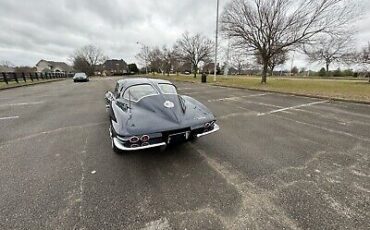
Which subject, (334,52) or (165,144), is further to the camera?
(334,52)

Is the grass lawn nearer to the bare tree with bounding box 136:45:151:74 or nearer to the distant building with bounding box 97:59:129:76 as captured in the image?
the bare tree with bounding box 136:45:151:74

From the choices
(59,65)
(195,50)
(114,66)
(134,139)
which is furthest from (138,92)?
(59,65)

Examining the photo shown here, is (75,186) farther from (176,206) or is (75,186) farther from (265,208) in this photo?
(265,208)

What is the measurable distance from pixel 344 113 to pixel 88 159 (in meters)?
8.98

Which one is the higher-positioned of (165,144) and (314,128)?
(165,144)

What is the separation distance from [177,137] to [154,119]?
0.48 metres

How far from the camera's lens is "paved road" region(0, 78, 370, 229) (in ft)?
7.34

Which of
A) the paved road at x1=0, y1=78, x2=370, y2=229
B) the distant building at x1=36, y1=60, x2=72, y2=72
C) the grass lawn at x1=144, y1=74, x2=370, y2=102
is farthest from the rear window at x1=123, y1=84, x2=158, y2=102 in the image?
the distant building at x1=36, y1=60, x2=72, y2=72

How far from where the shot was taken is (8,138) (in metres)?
4.76

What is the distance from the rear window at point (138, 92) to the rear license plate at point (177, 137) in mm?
1220

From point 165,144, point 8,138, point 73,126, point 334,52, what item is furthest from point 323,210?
point 334,52

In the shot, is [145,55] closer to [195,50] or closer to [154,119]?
[195,50]

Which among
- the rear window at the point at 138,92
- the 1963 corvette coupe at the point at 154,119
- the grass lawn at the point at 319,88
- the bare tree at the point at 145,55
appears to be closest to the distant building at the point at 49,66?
the bare tree at the point at 145,55

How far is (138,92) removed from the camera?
4.25 m
